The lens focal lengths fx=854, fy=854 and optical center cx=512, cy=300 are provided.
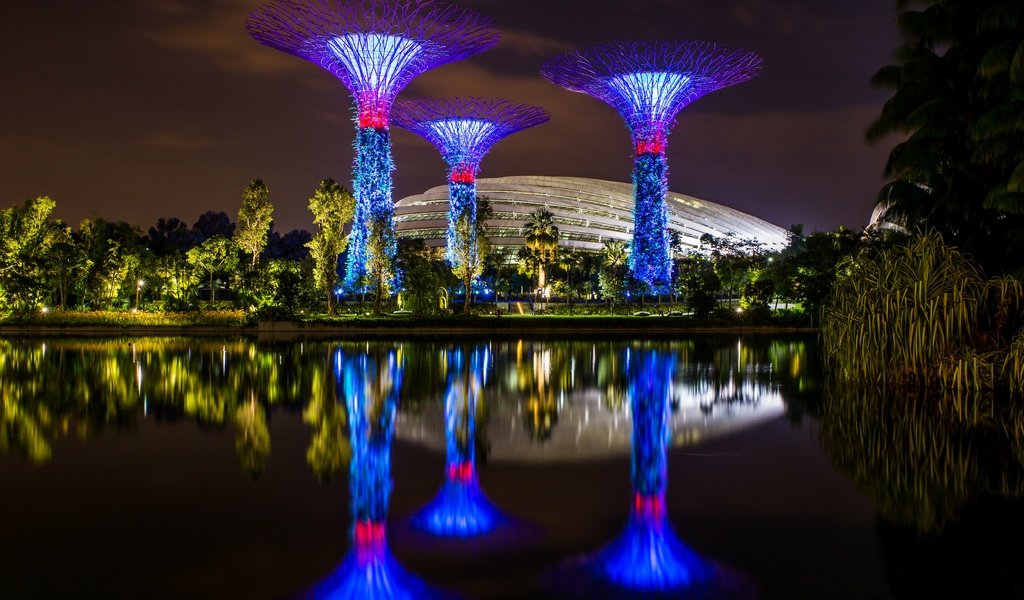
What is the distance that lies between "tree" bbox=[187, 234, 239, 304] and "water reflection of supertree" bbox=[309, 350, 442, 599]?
41730 millimetres

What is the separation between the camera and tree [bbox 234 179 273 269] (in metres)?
56.1

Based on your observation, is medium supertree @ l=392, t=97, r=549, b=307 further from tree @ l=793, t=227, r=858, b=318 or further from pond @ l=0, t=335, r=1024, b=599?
pond @ l=0, t=335, r=1024, b=599

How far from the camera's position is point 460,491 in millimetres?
9320

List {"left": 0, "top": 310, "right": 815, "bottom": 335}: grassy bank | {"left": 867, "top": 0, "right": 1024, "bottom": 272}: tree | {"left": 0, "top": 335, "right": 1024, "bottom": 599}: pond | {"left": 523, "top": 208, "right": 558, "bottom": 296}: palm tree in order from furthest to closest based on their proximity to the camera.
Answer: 1. {"left": 523, "top": 208, "right": 558, "bottom": 296}: palm tree
2. {"left": 0, "top": 310, "right": 815, "bottom": 335}: grassy bank
3. {"left": 867, "top": 0, "right": 1024, "bottom": 272}: tree
4. {"left": 0, "top": 335, "right": 1024, "bottom": 599}: pond

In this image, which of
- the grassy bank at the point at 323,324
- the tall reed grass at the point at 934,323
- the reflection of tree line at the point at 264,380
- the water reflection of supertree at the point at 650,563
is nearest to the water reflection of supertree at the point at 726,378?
the reflection of tree line at the point at 264,380

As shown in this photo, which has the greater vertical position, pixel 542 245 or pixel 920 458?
pixel 542 245

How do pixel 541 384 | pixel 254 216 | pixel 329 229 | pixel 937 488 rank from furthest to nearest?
pixel 254 216, pixel 329 229, pixel 541 384, pixel 937 488

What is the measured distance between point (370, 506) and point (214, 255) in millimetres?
53260

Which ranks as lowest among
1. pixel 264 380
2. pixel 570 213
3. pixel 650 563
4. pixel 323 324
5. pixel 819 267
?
pixel 650 563

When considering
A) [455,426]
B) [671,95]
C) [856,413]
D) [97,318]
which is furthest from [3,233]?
[856,413]

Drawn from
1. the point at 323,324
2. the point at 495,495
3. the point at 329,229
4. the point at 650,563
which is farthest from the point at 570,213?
the point at 650,563

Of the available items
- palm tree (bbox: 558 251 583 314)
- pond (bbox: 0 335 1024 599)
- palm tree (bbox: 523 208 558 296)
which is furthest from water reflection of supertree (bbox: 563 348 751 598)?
palm tree (bbox: 558 251 583 314)

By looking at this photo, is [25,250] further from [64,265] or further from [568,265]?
[568,265]

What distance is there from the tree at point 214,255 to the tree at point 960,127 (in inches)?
1840
